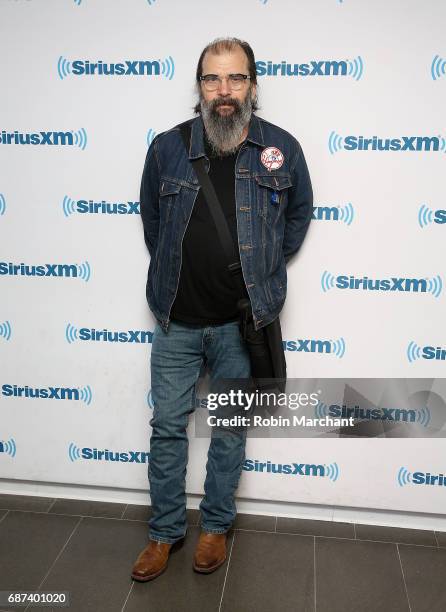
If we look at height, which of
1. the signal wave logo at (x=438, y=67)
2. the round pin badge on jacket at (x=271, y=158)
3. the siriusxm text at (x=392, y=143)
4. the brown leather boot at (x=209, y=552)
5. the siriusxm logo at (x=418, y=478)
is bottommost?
the brown leather boot at (x=209, y=552)

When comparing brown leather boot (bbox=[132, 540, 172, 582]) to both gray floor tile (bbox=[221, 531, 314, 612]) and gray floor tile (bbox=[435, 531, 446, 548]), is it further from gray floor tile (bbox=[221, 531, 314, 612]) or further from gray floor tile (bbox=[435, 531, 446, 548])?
gray floor tile (bbox=[435, 531, 446, 548])

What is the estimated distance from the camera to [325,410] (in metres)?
2.74

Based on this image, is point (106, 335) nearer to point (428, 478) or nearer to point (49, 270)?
point (49, 270)

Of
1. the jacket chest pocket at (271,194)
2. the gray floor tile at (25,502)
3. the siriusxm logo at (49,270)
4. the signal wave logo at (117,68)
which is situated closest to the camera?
the jacket chest pocket at (271,194)

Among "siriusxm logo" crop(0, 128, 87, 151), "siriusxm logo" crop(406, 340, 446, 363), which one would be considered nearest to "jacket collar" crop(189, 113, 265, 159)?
"siriusxm logo" crop(0, 128, 87, 151)

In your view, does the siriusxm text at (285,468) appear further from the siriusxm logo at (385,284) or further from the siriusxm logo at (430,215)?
the siriusxm logo at (430,215)

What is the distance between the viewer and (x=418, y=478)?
2742 mm

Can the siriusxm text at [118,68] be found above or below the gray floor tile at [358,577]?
above

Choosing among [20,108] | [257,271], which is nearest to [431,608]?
[257,271]

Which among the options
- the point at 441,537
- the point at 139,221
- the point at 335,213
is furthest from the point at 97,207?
the point at 441,537

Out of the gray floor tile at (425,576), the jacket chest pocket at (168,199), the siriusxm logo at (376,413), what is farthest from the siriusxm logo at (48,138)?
the gray floor tile at (425,576)

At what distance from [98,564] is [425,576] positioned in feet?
4.09

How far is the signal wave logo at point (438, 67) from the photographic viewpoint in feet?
7.54

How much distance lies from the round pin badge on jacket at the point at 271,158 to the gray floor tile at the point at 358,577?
1.52m
